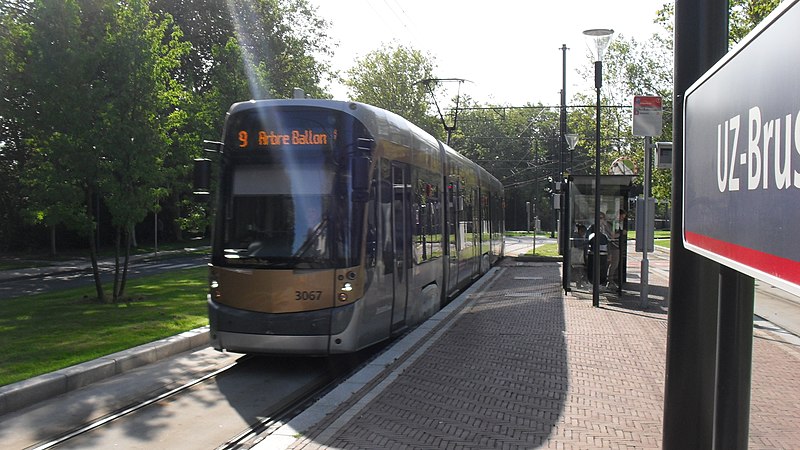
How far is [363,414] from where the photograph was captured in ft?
22.1

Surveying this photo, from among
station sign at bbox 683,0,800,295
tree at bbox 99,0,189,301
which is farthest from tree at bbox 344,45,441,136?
station sign at bbox 683,0,800,295

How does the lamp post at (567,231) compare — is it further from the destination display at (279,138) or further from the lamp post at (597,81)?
the destination display at (279,138)

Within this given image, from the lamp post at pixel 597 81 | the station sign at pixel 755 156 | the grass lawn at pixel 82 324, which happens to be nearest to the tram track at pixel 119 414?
the grass lawn at pixel 82 324

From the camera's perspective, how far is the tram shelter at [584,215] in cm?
1661

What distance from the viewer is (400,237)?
34.0 feet

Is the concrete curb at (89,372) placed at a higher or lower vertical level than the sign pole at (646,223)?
lower

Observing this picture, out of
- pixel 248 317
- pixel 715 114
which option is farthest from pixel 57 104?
pixel 715 114

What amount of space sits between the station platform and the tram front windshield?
1.73 m

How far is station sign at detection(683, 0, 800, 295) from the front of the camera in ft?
4.73

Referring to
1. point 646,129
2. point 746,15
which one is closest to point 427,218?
point 646,129

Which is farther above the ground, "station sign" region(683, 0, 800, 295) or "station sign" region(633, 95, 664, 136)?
"station sign" region(633, 95, 664, 136)

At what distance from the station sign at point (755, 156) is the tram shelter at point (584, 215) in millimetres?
14476

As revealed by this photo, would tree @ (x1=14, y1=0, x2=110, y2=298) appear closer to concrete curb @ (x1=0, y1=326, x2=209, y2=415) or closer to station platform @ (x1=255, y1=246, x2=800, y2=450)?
concrete curb @ (x1=0, y1=326, x2=209, y2=415)

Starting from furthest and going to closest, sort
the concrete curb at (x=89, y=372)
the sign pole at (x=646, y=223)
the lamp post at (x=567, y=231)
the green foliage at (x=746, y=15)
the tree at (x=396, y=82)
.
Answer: the tree at (x=396, y=82)
the green foliage at (x=746, y=15)
the lamp post at (x=567, y=231)
the sign pole at (x=646, y=223)
the concrete curb at (x=89, y=372)
